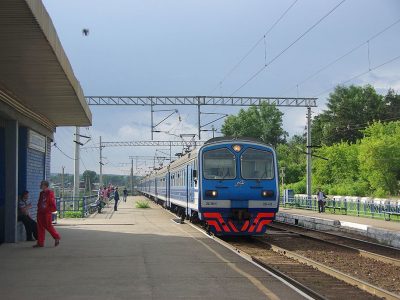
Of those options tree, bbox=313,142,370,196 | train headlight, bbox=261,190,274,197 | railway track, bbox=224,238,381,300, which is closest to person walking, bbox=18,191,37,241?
railway track, bbox=224,238,381,300

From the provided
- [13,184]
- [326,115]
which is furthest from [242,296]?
[326,115]

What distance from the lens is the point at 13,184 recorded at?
47.8 ft

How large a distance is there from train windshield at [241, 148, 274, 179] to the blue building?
507 centimetres

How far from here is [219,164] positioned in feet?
56.6

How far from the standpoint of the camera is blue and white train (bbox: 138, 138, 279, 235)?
16.8 meters

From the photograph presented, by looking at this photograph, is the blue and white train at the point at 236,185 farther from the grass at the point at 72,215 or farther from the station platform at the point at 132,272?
the grass at the point at 72,215

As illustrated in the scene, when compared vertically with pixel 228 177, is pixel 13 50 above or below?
above

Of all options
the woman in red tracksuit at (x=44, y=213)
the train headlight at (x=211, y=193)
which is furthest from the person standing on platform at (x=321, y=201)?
the woman in red tracksuit at (x=44, y=213)

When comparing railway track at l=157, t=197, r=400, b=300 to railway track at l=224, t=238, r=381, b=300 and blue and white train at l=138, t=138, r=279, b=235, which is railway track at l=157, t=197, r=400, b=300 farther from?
blue and white train at l=138, t=138, r=279, b=235

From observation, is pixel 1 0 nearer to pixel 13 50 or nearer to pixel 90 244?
pixel 13 50

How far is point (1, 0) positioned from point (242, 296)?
5027 mm

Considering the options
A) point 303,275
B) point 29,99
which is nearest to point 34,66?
point 29,99

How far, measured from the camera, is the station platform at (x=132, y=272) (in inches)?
319

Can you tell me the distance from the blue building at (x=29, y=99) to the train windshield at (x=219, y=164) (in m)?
4.02
